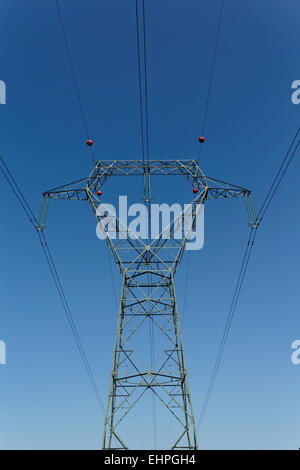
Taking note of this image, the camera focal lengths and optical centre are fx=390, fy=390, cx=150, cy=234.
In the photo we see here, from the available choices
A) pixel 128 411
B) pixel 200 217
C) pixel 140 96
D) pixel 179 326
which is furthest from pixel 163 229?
pixel 128 411

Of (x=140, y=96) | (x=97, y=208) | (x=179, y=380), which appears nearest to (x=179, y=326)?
(x=179, y=380)

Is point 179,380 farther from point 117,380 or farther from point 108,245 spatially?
point 108,245
